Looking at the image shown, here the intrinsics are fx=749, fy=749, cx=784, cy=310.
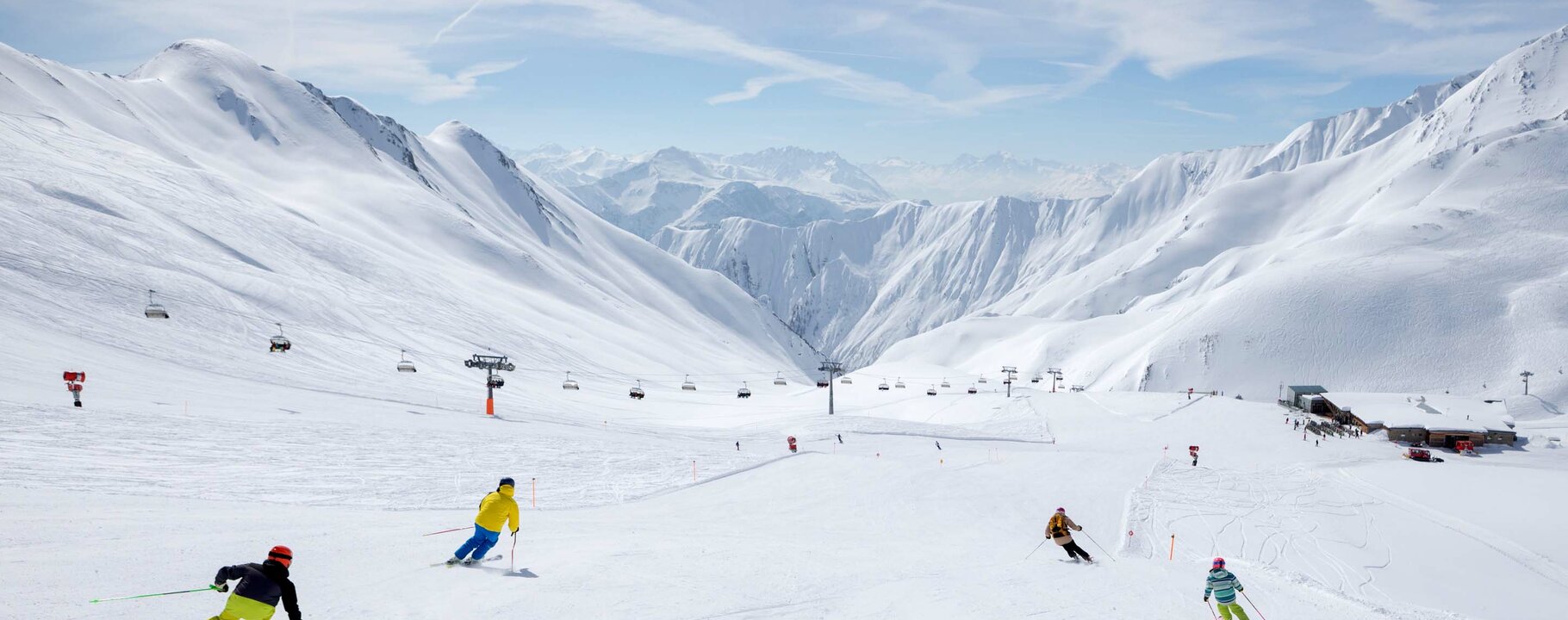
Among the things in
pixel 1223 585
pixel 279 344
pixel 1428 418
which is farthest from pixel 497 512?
pixel 1428 418

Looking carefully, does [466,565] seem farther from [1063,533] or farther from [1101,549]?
[1101,549]

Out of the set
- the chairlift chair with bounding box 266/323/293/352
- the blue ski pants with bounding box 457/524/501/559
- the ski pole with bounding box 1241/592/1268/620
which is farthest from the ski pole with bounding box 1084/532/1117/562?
the chairlift chair with bounding box 266/323/293/352

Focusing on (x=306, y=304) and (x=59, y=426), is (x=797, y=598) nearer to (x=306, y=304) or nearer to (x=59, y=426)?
(x=59, y=426)

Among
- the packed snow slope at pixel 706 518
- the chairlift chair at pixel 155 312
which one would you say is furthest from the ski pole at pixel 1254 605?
the chairlift chair at pixel 155 312

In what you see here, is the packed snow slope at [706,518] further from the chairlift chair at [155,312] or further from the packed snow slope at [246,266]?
the packed snow slope at [246,266]

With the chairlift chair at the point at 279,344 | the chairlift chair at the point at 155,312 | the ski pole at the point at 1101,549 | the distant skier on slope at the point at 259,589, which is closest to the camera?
the distant skier on slope at the point at 259,589

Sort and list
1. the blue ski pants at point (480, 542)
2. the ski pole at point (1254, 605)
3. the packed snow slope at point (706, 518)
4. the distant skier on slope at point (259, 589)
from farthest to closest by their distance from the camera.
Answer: the ski pole at point (1254, 605), the blue ski pants at point (480, 542), the packed snow slope at point (706, 518), the distant skier on slope at point (259, 589)

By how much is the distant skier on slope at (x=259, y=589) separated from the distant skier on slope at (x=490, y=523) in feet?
14.8

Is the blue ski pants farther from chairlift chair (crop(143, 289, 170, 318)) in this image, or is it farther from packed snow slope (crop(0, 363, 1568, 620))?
chairlift chair (crop(143, 289, 170, 318))

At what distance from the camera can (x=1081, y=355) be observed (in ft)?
516

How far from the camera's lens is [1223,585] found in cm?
1505

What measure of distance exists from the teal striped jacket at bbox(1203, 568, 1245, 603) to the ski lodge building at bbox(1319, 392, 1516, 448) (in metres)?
73.4

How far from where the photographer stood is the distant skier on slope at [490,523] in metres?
Answer: 14.8

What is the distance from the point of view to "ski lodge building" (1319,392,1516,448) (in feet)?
226
